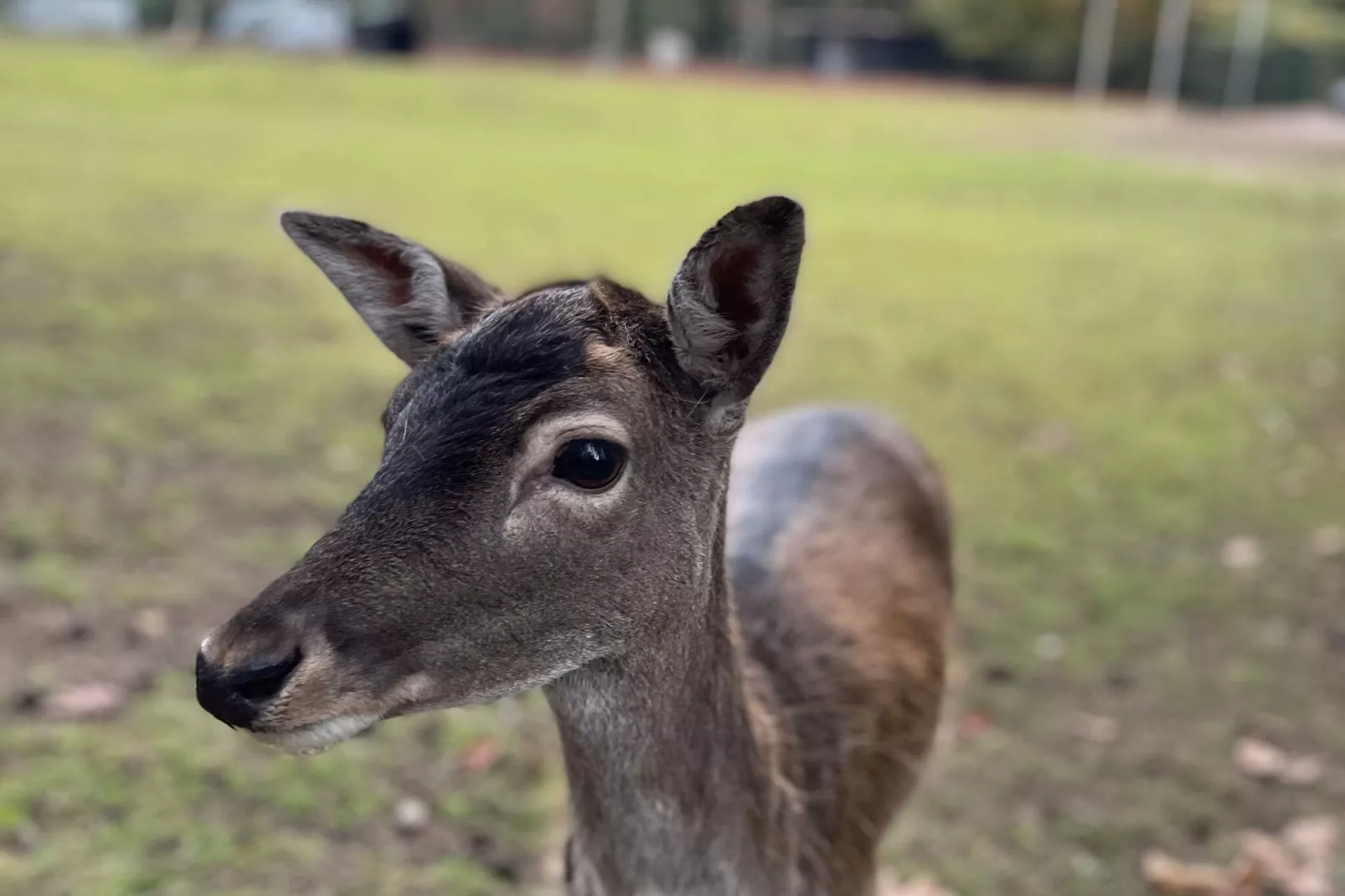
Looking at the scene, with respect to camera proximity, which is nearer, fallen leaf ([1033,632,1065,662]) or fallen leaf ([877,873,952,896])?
fallen leaf ([877,873,952,896])

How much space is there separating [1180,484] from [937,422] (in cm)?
130

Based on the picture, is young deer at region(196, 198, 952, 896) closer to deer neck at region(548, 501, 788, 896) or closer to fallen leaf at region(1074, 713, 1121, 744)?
deer neck at region(548, 501, 788, 896)

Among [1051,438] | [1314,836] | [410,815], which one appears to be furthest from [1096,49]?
[410,815]

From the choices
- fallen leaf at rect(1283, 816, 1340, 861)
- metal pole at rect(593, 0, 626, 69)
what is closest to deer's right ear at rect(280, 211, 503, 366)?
fallen leaf at rect(1283, 816, 1340, 861)

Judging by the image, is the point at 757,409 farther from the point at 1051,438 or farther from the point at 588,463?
the point at 588,463

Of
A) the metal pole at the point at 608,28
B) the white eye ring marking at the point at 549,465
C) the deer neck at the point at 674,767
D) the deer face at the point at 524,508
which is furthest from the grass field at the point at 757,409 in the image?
the metal pole at the point at 608,28

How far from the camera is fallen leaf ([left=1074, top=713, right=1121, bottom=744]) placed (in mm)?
4117

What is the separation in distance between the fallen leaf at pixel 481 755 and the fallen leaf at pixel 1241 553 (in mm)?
3302

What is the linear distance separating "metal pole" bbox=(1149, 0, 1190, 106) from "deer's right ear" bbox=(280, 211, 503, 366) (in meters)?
37.9

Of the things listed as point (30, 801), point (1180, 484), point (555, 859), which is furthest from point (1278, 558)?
point (30, 801)

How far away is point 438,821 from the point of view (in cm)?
350

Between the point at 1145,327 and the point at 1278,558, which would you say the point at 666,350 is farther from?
the point at 1145,327

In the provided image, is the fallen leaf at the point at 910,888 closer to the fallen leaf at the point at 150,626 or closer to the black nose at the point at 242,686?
the black nose at the point at 242,686

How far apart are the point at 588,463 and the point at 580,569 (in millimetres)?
165
